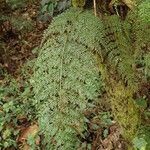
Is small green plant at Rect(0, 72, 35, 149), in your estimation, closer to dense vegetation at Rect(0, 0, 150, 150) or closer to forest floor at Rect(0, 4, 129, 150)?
forest floor at Rect(0, 4, 129, 150)

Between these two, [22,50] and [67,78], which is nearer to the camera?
[67,78]

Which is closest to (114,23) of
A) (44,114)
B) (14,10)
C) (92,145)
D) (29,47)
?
(44,114)

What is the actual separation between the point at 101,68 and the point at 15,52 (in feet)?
12.6

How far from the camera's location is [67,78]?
1.25m

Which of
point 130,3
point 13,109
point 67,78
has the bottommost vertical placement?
point 13,109

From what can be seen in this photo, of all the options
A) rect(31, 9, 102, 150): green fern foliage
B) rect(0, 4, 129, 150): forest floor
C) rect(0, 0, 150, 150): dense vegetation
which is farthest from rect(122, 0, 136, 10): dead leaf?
rect(0, 4, 129, 150): forest floor

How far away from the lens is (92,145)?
344cm

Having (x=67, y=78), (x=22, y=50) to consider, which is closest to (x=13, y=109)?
(x=22, y=50)

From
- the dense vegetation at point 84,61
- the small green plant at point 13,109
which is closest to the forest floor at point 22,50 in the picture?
the small green plant at point 13,109

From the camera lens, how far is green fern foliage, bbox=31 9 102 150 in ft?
3.94

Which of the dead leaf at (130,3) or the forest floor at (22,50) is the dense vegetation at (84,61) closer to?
the dead leaf at (130,3)

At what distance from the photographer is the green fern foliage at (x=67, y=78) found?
47.3 inches

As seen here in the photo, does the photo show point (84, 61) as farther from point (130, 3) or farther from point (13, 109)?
point (13, 109)

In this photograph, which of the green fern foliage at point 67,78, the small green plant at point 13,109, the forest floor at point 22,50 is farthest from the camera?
the small green plant at point 13,109
